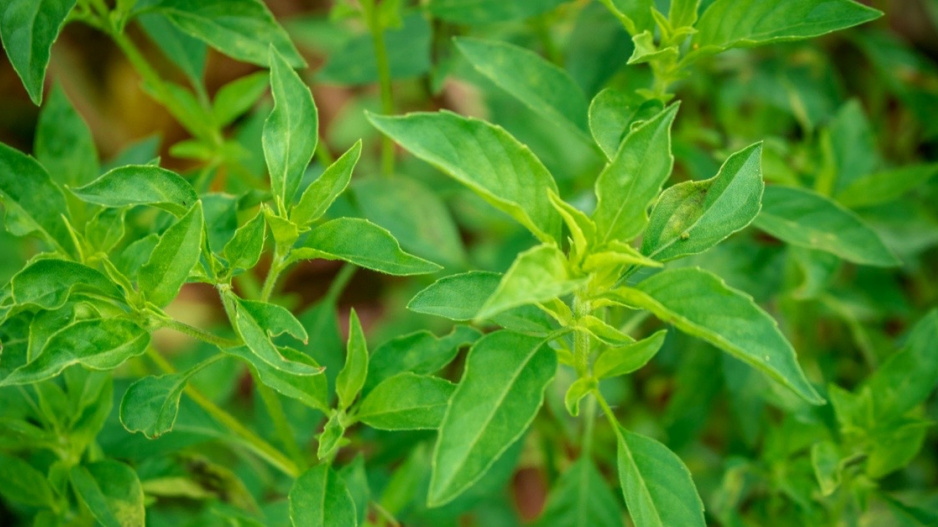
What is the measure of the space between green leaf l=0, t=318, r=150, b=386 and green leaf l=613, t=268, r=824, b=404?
530 millimetres

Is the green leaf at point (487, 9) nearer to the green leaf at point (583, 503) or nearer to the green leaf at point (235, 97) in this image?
the green leaf at point (235, 97)

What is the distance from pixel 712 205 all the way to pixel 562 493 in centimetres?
69

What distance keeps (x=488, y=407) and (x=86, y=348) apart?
0.42 metres

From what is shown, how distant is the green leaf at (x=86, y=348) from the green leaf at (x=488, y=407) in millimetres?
361

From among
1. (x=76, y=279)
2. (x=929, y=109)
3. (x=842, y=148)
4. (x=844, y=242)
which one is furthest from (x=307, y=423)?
(x=929, y=109)

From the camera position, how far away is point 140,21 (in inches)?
58.2

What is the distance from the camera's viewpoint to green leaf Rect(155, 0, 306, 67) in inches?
47.9

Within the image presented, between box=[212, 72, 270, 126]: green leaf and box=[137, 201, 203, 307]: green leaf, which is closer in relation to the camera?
box=[137, 201, 203, 307]: green leaf

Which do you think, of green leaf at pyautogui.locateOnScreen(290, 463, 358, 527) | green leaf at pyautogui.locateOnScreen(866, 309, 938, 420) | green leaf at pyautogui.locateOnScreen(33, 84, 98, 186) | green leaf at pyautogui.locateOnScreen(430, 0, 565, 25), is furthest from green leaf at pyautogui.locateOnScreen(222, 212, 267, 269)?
green leaf at pyautogui.locateOnScreen(866, 309, 938, 420)

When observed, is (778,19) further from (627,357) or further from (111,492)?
(111,492)

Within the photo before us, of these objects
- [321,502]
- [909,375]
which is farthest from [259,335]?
[909,375]

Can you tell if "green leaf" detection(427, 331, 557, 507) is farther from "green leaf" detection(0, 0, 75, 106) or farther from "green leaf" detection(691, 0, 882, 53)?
"green leaf" detection(0, 0, 75, 106)

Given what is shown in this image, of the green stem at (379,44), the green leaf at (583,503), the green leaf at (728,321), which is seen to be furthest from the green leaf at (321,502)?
the green stem at (379,44)

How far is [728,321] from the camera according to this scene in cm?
77
